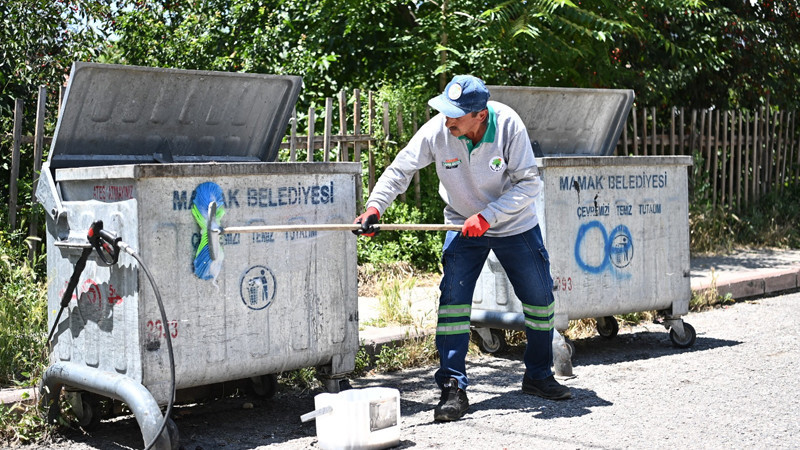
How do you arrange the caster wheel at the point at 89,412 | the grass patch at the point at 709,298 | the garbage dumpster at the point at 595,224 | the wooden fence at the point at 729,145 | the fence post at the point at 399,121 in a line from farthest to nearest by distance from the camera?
1. the wooden fence at the point at 729,145
2. the fence post at the point at 399,121
3. the grass patch at the point at 709,298
4. the garbage dumpster at the point at 595,224
5. the caster wheel at the point at 89,412

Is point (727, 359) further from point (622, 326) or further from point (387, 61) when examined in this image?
point (387, 61)

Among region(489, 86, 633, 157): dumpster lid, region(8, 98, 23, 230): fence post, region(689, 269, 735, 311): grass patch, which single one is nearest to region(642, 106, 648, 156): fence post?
region(689, 269, 735, 311): grass patch

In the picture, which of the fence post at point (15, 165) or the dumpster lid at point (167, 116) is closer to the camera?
the dumpster lid at point (167, 116)

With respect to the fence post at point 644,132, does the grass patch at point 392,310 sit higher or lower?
lower

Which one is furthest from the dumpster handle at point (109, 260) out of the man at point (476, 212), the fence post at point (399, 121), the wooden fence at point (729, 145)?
the wooden fence at point (729, 145)

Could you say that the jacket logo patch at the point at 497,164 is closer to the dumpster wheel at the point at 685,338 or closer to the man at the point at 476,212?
the man at the point at 476,212

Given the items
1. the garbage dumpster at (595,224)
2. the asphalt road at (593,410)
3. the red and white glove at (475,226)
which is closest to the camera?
the asphalt road at (593,410)

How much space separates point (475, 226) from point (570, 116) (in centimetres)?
218

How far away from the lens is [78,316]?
4.38 m

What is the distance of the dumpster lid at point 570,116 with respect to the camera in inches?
246

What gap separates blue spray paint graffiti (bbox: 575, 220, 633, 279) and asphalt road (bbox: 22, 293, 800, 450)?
1.99 feet

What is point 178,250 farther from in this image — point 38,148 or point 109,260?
point 38,148

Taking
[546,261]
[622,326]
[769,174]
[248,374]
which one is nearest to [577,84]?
[622,326]

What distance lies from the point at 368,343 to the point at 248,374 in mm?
1607
